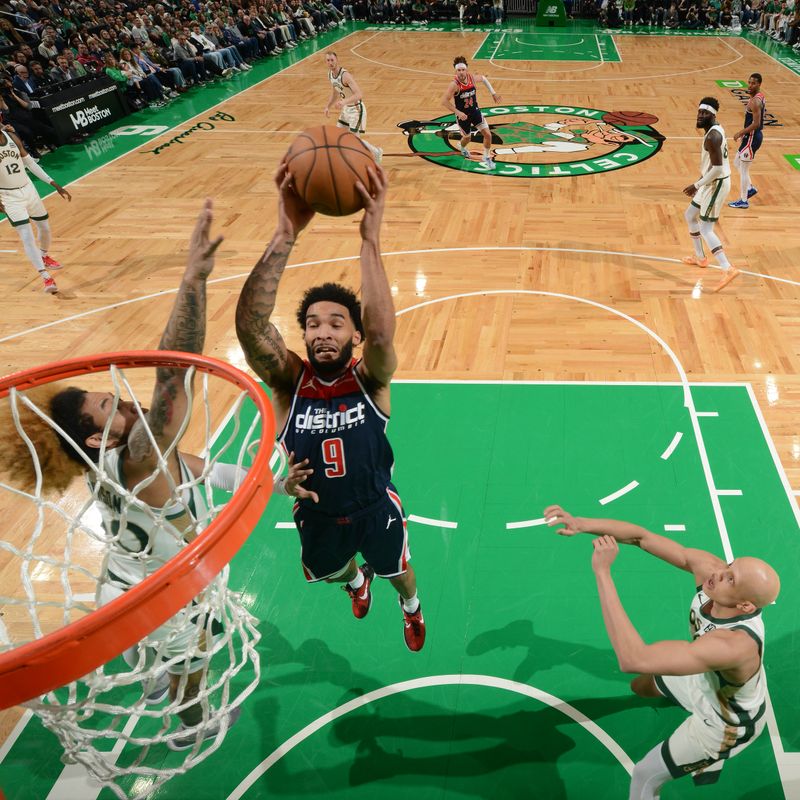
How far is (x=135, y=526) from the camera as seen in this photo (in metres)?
3.11

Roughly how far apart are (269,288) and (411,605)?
6.84 feet

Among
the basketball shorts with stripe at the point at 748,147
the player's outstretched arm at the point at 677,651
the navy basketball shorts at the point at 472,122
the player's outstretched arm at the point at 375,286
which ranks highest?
the player's outstretched arm at the point at 375,286

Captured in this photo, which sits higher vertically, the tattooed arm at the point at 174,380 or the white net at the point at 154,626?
the tattooed arm at the point at 174,380

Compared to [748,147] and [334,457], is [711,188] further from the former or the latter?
[334,457]

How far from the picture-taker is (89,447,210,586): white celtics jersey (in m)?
2.99

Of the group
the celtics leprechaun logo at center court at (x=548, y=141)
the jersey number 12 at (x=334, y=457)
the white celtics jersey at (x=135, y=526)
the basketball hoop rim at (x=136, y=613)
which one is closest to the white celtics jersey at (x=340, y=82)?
the celtics leprechaun logo at center court at (x=548, y=141)

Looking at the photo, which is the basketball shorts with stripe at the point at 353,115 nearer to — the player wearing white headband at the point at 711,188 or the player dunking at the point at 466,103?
the player dunking at the point at 466,103

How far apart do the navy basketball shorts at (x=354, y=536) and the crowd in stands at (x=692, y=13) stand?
25470 mm

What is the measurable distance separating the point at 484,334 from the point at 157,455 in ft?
15.1

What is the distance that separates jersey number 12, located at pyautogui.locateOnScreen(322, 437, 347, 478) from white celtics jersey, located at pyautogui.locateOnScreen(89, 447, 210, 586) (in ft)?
1.95

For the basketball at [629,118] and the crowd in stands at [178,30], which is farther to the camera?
the crowd in stands at [178,30]

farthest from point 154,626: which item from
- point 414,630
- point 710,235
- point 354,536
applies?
A: point 710,235

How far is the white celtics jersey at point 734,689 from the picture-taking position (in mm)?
2725

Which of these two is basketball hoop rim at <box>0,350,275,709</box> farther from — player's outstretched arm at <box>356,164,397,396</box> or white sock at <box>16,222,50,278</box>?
white sock at <box>16,222,50,278</box>
